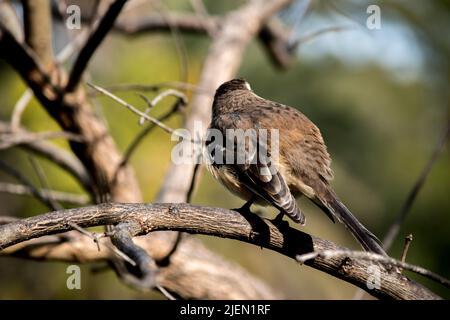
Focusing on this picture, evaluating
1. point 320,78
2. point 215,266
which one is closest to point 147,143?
point 215,266

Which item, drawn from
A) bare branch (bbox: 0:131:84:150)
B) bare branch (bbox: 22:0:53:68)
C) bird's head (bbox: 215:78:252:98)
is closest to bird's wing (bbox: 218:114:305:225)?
bird's head (bbox: 215:78:252:98)

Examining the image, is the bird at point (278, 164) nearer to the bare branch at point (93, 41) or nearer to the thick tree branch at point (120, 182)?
the bare branch at point (93, 41)

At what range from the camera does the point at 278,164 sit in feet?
12.0

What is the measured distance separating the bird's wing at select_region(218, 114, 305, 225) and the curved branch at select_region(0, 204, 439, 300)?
0.13 meters

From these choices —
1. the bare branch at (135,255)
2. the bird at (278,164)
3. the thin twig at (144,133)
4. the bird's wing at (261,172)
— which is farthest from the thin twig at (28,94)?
the bare branch at (135,255)

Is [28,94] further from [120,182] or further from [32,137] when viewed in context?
[120,182]

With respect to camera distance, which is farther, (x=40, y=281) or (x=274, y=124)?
(x=40, y=281)

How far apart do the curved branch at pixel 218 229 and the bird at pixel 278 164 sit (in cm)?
18

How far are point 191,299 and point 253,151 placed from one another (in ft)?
5.01

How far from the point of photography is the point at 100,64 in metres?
9.16

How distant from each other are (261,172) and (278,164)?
0.21m

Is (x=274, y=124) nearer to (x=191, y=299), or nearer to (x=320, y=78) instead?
(x=191, y=299)

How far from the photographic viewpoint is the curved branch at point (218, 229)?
278 cm
